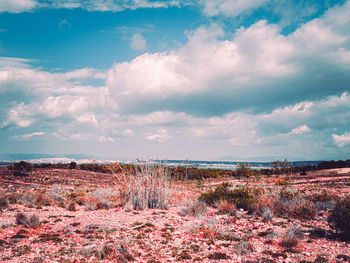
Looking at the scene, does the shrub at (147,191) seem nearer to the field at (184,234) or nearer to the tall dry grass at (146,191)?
the tall dry grass at (146,191)

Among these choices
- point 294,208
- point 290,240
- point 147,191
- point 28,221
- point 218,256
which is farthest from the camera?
point 147,191

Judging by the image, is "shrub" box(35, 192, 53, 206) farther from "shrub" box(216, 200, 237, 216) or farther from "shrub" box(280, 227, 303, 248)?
"shrub" box(280, 227, 303, 248)

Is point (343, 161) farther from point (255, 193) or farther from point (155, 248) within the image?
point (155, 248)

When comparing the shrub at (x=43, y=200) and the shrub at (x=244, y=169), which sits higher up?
the shrub at (x=244, y=169)

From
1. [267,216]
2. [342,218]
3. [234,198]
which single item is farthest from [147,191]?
[342,218]

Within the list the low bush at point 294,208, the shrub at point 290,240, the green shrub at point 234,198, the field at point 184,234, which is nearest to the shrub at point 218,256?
the field at point 184,234

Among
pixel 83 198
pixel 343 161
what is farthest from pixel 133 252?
pixel 343 161

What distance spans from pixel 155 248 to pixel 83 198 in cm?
894

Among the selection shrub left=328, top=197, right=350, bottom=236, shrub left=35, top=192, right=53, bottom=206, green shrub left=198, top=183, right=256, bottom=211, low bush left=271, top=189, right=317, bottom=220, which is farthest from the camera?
shrub left=35, top=192, right=53, bottom=206

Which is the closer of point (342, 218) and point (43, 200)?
point (342, 218)

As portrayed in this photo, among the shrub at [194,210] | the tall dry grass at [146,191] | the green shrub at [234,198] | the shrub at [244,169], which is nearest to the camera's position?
the shrub at [194,210]

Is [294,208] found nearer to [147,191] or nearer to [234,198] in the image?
[234,198]

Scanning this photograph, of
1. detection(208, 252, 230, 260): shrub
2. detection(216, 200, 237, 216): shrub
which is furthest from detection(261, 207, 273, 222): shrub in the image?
detection(208, 252, 230, 260): shrub

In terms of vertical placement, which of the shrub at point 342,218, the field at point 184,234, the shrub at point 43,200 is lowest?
the shrub at point 43,200
